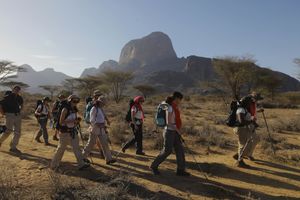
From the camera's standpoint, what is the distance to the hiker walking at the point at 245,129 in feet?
28.7

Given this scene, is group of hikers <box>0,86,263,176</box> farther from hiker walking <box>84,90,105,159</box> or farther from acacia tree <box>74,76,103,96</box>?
acacia tree <box>74,76,103,96</box>

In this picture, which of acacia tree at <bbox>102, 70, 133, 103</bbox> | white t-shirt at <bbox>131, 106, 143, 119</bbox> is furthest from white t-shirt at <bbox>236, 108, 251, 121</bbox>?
acacia tree at <bbox>102, 70, 133, 103</bbox>

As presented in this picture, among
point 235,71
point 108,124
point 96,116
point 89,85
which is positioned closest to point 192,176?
point 108,124

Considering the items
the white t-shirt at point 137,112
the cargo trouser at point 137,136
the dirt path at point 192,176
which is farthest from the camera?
the cargo trouser at point 137,136

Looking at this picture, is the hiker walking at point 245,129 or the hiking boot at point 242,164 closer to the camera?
the hiker walking at point 245,129

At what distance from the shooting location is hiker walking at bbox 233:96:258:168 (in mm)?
8733

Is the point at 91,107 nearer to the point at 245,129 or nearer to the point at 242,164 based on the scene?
the point at 245,129

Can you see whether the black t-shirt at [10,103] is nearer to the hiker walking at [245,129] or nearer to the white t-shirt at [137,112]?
the white t-shirt at [137,112]

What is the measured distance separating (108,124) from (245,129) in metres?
3.39

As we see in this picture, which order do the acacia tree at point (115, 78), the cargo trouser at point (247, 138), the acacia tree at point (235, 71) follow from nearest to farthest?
the cargo trouser at point (247, 138), the acacia tree at point (235, 71), the acacia tree at point (115, 78)

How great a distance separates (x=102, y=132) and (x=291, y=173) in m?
4.56

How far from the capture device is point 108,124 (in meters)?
8.69

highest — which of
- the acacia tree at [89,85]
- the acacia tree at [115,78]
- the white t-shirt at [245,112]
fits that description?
the acacia tree at [115,78]

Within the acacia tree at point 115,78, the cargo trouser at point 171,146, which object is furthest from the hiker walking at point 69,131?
the acacia tree at point 115,78
